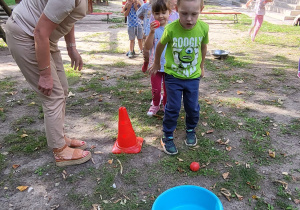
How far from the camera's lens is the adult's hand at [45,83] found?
2084 millimetres

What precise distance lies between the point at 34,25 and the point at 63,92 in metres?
0.66

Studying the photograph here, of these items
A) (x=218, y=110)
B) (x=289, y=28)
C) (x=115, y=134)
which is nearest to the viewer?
(x=115, y=134)

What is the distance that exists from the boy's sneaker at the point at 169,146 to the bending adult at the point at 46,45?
3.30ft

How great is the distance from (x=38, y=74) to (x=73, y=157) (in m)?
0.88

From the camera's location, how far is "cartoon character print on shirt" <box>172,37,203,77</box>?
247 centimetres

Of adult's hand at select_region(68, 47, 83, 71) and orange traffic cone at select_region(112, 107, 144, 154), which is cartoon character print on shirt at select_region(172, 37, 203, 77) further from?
adult's hand at select_region(68, 47, 83, 71)

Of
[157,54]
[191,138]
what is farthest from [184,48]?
[191,138]

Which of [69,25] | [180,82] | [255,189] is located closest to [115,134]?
[180,82]

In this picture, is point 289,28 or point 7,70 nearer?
point 7,70

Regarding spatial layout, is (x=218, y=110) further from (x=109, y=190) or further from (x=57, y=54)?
(x=57, y=54)

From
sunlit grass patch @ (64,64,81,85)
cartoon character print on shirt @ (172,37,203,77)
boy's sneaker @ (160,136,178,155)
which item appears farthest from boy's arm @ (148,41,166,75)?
sunlit grass patch @ (64,64,81,85)

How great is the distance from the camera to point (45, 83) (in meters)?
2.09

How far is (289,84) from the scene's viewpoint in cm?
454

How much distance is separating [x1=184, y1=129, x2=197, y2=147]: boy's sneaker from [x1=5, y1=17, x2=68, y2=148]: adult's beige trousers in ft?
4.31
